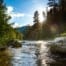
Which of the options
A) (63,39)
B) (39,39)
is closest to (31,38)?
(39,39)

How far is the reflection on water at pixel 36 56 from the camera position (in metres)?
4.15

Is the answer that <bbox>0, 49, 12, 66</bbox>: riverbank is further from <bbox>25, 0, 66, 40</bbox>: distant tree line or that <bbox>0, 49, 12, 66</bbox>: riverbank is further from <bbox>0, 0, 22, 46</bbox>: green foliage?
<bbox>25, 0, 66, 40</bbox>: distant tree line

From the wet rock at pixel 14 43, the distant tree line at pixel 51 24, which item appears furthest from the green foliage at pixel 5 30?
the distant tree line at pixel 51 24

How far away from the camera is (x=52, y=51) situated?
424 centimetres

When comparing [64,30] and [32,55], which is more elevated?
[64,30]

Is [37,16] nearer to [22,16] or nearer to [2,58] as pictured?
[22,16]

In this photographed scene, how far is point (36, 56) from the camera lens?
4207 millimetres

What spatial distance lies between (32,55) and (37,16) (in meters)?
0.47

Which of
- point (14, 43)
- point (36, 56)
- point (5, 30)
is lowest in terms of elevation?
point (36, 56)

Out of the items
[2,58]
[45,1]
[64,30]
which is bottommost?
[2,58]

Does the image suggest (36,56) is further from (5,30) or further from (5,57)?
(5,30)

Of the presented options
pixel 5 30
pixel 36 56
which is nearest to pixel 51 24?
pixel 36 56

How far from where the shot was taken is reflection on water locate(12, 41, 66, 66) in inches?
163

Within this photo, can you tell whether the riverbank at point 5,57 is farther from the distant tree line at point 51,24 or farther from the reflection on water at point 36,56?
the distant tree line at point 51,24
